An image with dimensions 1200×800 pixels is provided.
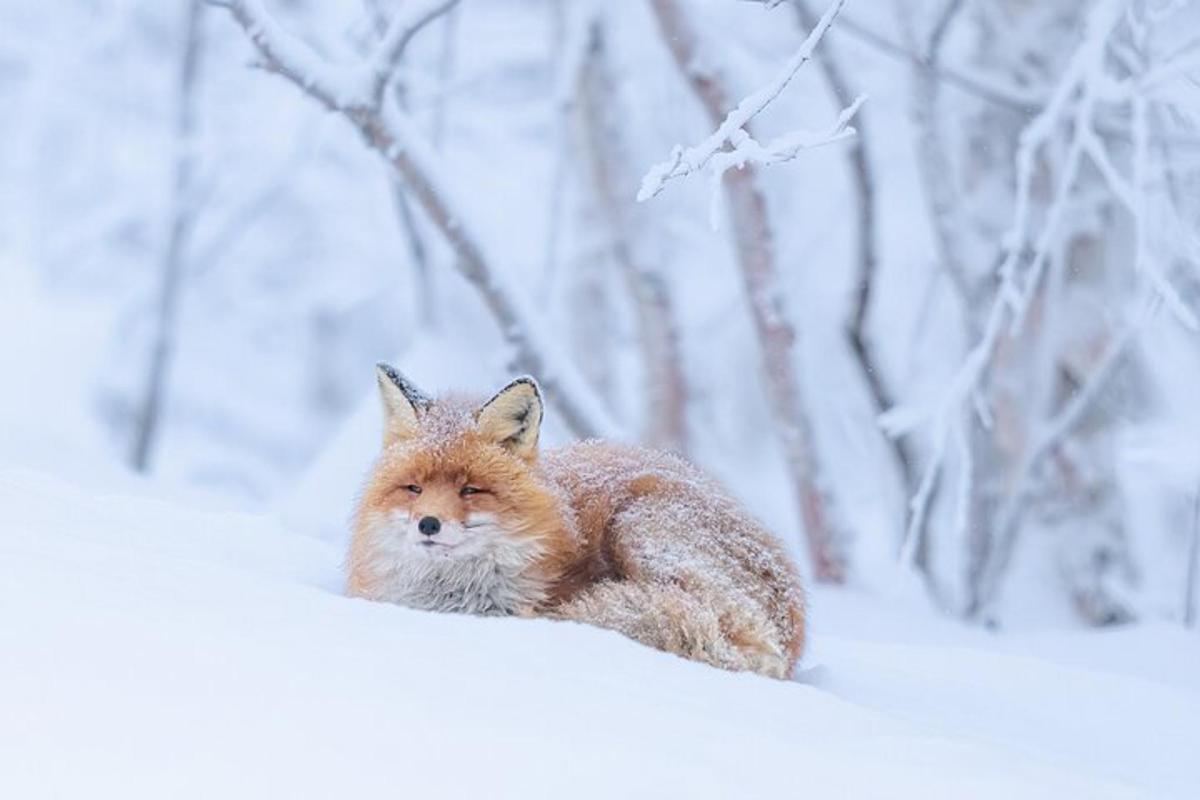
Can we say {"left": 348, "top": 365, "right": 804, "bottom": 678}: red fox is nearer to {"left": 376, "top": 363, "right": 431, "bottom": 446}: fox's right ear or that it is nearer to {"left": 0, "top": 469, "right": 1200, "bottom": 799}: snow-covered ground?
{"left": 376, "top": 363, "right": 431, "bottom": 446}: fox's right ear

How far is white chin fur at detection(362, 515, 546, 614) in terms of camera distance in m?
3.78

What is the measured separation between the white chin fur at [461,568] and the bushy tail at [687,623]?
19 centimetres

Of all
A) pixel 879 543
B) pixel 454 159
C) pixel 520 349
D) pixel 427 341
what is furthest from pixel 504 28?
pixel 520 349

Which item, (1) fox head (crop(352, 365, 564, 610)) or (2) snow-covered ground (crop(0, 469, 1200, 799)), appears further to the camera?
(1) fox head (crop(352, 365, 564, 610))

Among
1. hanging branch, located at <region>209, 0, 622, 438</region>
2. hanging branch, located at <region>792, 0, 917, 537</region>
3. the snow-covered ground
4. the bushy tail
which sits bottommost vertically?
the snow-covered ground

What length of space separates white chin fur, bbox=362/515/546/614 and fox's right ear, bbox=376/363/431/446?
0.98ft

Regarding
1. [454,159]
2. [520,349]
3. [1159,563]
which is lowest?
[520,349]

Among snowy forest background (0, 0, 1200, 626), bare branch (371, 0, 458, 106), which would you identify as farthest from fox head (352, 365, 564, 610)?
bare branch (371, 0, 458, 106)

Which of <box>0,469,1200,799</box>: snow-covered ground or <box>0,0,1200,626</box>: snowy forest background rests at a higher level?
<box>0,0,1200,626</box>: snowy forest background

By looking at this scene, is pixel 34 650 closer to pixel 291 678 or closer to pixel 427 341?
pixel 291 678

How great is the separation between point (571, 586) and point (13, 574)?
143 centimetres

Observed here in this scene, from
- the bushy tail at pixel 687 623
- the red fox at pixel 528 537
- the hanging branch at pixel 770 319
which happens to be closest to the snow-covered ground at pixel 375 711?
the bushy tail at pixel 687 623

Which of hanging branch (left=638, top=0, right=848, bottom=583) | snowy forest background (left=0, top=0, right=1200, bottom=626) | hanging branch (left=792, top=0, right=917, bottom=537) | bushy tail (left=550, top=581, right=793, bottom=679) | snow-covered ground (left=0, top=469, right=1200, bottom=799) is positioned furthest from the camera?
hanging branch (left=792, top=0, right=917, bottom=537)

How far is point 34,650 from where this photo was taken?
249 cm
